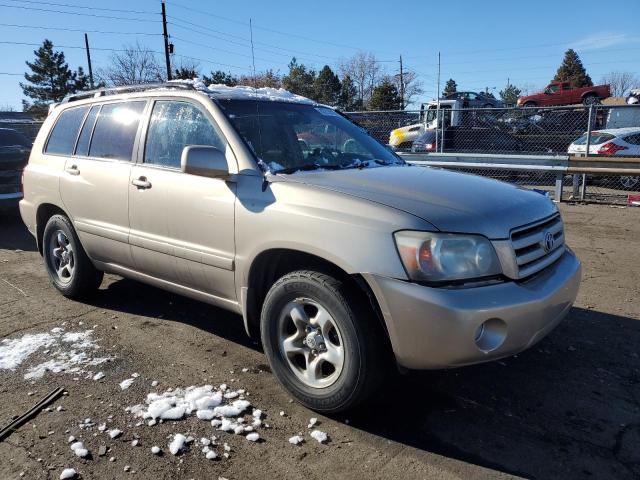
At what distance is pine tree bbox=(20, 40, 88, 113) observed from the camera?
2140 inches

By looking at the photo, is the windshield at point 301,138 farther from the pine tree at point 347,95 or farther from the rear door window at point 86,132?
the pine tree at point 347,95

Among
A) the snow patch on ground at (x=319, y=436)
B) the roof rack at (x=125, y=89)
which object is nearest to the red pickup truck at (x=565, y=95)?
the roof rack at (x=125, y=89)

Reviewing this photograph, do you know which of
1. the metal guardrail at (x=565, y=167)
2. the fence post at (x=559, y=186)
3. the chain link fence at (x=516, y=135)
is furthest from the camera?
the chain link fence at (x=516, y=135)

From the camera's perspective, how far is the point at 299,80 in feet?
197

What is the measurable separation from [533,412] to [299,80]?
6013 cm

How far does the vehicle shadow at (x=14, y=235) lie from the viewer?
7.39 meters

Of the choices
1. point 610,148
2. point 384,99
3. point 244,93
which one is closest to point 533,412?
point 244,93

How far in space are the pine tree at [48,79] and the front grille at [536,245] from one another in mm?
58377

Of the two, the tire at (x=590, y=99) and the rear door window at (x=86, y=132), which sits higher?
the tire at (x=590, y=99)

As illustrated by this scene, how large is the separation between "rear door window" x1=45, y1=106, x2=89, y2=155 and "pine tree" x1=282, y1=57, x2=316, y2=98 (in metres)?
53.1

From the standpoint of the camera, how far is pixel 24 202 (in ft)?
17.4

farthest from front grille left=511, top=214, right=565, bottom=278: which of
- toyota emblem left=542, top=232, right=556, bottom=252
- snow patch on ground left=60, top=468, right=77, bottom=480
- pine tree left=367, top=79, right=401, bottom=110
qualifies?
pine tree left=367, top=79, right=401, bottom=110

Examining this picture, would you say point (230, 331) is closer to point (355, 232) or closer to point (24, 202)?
point (355, 232)

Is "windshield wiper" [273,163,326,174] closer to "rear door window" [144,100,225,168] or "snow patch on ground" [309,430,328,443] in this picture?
"rear door window" [144,100,225,168]
